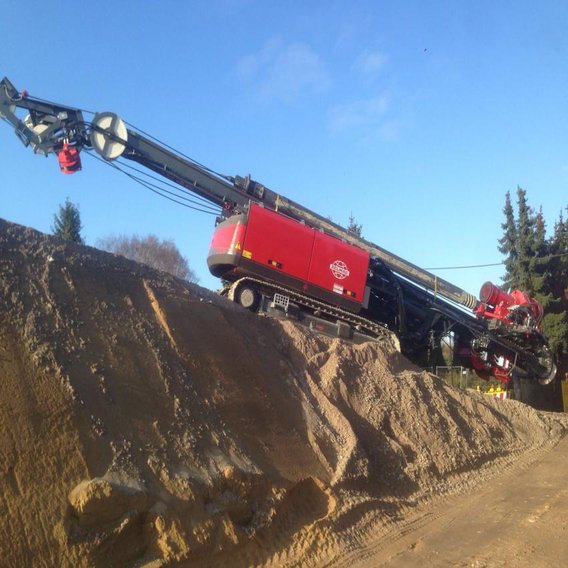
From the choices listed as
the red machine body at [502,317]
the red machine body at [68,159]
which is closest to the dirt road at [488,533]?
the red machine body at [502,317]

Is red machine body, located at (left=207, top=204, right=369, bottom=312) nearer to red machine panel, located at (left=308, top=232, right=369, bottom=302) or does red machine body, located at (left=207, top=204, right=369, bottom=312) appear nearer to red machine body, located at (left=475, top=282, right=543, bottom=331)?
red machine panel, located at (left=308, top=232, right=369, bottom=302)

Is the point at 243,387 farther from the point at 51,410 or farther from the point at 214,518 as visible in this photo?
the point at 51,410

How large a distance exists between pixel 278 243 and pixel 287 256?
0.37 m

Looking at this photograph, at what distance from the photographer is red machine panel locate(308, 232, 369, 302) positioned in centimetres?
1354

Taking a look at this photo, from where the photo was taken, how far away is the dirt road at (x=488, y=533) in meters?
6.52

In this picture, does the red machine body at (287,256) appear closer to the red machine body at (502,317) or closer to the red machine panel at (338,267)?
the red machine panel at (338,267)

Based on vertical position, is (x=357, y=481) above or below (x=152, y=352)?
below

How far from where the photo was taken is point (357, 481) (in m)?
8.07

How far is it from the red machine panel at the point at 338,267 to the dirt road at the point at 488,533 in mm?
5604

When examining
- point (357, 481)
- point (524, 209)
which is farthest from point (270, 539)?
point (524, 209)

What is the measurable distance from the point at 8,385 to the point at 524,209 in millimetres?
32072

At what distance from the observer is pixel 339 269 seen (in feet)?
45.4

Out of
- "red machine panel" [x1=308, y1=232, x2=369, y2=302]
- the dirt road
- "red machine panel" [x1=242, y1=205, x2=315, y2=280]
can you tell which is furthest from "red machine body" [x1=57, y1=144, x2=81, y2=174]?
the dirt road

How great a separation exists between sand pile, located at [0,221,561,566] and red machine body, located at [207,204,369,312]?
2513 millimetres
